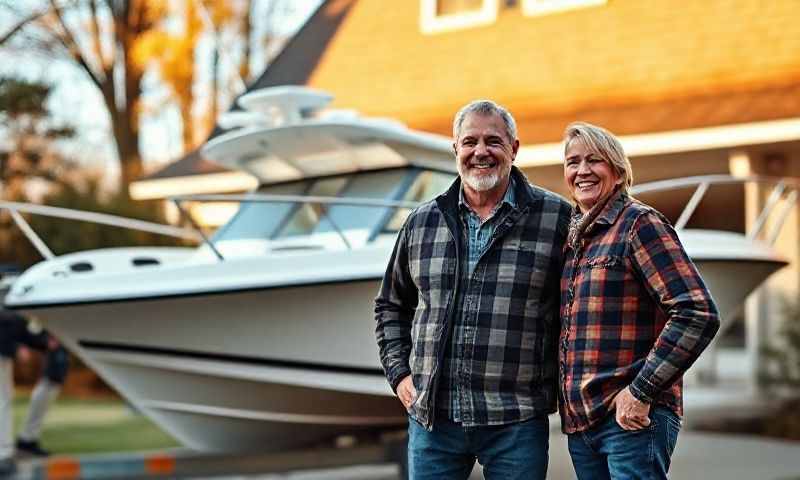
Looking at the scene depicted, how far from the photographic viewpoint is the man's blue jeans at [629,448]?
2.98 m

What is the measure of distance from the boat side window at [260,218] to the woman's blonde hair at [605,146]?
14.7 feet

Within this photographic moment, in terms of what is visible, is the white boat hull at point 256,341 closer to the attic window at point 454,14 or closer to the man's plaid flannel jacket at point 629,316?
the man's plaid flannel jacket at point 629,316

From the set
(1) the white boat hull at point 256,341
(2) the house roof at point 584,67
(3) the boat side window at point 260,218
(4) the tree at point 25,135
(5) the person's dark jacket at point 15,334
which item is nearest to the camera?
(1) the white boat hull at point 256,341

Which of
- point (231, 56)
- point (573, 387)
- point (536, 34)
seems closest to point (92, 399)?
point (536, 34)

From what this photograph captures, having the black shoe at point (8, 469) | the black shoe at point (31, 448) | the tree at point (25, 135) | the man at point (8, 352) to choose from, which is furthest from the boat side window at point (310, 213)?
the tree at point (25, 135)

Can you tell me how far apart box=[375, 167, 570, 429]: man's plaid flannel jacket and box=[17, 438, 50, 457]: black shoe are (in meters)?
5.36

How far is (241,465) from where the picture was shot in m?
6.93

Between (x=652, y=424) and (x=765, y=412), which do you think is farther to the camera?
(x=765, y=412)

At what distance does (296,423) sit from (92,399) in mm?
6929

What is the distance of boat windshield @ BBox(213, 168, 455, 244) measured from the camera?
7.04 metres

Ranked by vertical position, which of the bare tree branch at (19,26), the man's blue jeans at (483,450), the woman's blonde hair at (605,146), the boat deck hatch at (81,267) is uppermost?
the bare tree branch at (19,26)

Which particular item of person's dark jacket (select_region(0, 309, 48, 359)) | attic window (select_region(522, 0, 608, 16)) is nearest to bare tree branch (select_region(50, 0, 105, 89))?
attic window (select_region(522, 0, 608, 16))

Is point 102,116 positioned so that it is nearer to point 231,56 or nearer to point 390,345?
point 231,56

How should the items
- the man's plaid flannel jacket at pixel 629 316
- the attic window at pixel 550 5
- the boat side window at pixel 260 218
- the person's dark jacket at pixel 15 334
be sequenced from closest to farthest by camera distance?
the man's plaid flannel jacket at pixel 629 316 < the boat side window at pixel 260 218 < the person's dark jacket at pixel 15 334 < the attic window at pixel 550 5
